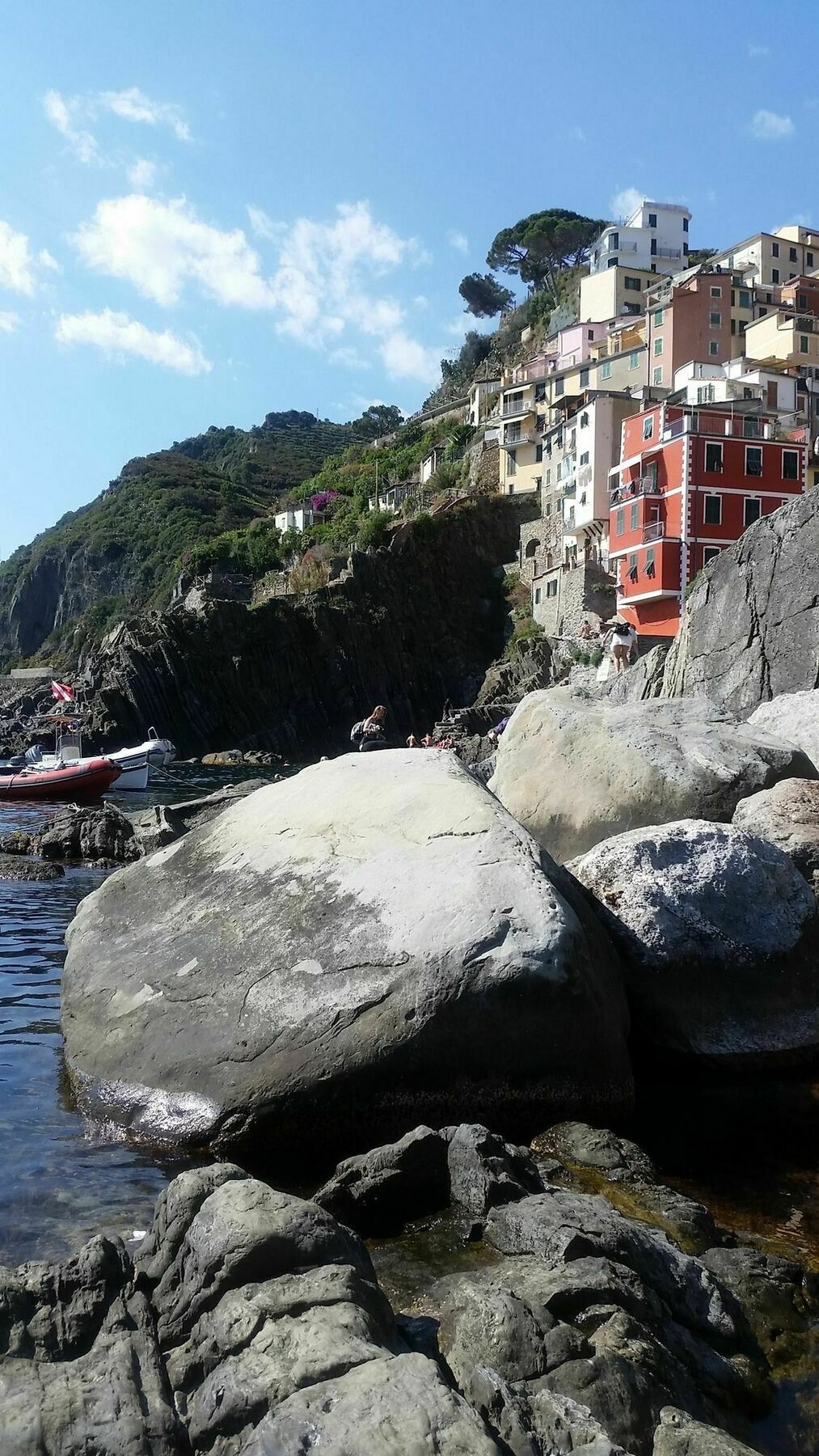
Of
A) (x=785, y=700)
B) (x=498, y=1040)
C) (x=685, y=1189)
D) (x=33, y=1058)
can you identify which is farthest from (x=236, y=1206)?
(x=785, y=700)

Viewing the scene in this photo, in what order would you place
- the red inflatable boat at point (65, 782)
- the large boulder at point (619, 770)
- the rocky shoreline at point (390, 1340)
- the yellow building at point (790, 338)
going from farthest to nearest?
the yellow building at point (790, 338)
the red inflatable boat at point (65, 782)
the large boulder at point (619, 770)
the rocky shoreline at point (390, 1340)

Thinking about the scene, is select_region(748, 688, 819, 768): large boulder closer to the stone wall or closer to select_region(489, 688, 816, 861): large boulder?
select_region(489, 688, 816, 861): large boulder

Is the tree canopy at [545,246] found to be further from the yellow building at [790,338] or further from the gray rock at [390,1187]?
the gray rock at [390,1187]

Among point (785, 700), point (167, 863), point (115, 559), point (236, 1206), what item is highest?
point (115, 559)

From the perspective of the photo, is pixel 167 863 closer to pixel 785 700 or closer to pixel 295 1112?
pixel 295 1112

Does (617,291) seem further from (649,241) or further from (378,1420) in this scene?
(378,1420)

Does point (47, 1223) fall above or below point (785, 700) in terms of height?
below

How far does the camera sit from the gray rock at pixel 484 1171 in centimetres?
555

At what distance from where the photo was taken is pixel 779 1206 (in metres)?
6.20

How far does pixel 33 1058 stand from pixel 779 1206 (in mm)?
5708

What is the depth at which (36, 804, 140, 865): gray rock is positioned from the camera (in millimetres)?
21016

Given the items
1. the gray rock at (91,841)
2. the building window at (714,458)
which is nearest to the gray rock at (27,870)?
the gray rock at (91,841)

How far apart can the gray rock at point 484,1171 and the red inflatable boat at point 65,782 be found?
3168 cm

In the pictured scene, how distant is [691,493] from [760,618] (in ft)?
87.3
